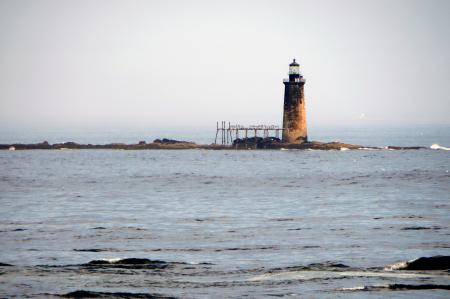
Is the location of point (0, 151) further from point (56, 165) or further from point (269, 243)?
point (269, 243)

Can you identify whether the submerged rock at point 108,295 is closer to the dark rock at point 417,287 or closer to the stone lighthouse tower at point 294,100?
the dark rock at point 417,287

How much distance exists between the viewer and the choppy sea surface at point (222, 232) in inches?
1145

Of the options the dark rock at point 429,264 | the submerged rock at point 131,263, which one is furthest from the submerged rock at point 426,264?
the submerged rock at point 131,263

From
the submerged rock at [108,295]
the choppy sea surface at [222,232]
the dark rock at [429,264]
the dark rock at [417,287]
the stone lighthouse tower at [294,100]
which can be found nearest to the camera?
the submerged rock at [108,295]

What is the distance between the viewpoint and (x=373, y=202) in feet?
204

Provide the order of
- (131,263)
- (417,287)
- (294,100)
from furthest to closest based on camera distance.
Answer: (294,100), (131,263), (417,287)

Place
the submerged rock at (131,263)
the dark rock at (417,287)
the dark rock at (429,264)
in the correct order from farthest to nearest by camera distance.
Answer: the submerged rock at (131,263), the dark rock at (429,264), the dark rock at (417,287)

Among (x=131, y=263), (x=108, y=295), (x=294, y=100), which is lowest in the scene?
(x=108, y=295)

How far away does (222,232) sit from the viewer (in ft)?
144

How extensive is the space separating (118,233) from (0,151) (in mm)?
110630

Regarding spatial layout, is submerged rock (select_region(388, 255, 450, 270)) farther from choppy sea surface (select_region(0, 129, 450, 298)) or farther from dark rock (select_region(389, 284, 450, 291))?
dark rock (select_region(389, 284, 450, 291))

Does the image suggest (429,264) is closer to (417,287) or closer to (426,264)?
(426,264)

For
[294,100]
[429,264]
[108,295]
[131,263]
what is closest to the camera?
[108,295]

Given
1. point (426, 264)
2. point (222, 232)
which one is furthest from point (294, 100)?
point (426, 264)
